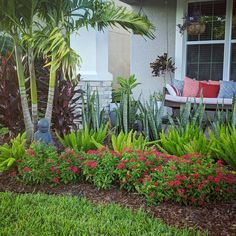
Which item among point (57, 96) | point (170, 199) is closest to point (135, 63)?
point (57, 96)

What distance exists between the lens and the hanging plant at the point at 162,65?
31.4ft

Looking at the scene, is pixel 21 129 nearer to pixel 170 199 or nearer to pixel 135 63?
pixel 170 199

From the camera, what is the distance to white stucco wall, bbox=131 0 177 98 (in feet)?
33.1

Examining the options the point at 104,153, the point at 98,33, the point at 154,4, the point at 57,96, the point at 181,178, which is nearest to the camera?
the point at 181,178

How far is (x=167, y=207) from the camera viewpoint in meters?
3.41

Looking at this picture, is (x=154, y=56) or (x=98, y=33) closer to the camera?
(x=98, y=33)

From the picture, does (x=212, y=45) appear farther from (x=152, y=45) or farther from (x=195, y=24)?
(x=152, y=45)

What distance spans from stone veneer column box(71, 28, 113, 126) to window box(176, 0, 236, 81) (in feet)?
9.59

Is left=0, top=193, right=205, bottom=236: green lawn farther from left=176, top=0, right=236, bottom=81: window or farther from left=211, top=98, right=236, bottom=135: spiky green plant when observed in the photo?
left=176, top=0, right=236, bottom=81: window

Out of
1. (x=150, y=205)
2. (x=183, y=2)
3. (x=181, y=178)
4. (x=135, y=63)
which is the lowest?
(x=150, y=205)

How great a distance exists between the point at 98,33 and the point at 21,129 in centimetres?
251

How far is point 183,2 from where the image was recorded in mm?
9156

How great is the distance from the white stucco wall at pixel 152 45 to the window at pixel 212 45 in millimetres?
795

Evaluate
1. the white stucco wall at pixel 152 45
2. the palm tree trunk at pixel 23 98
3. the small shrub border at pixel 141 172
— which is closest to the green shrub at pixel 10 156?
the small shrub border at pixel 141 172
